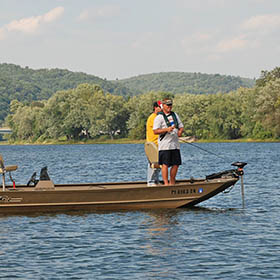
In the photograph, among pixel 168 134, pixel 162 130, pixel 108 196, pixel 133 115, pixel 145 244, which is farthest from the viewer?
pixel 133 115

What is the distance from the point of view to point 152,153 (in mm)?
16609

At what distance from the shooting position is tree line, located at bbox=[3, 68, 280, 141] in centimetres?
11062

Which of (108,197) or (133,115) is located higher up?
(133,115)

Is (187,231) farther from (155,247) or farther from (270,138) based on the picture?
(270,138)

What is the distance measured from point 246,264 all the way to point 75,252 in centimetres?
337

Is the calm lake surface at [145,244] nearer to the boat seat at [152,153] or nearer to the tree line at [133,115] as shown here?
the boat seat at [152,153]

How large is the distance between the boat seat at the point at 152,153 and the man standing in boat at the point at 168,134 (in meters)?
0.29

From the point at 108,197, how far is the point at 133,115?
359 ft

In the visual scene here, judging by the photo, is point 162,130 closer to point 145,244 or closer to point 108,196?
point 108,196

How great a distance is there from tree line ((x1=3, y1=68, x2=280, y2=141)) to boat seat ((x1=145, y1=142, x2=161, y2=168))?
8424 centimetres

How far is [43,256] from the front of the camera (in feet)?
40.2

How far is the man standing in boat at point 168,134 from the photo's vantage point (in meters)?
16.0

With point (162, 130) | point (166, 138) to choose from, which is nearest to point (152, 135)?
point (166, 138)

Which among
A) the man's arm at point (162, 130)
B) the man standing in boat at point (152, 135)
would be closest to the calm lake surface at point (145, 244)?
the man standing in boat at point (152, 135)
